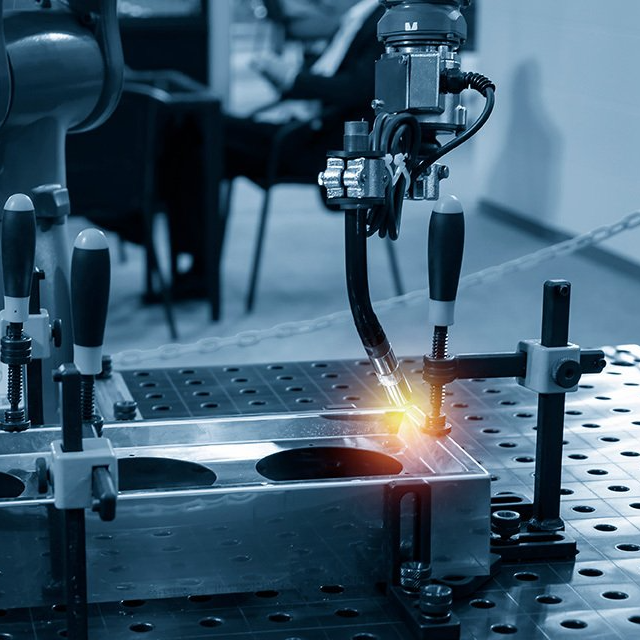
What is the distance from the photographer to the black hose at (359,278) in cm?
83

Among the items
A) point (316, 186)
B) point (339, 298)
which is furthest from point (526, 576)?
point (316, 186)

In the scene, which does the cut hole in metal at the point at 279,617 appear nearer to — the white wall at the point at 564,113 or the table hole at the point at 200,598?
the table hole at the point at 200,598

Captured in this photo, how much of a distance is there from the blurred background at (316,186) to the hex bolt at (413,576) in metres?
2.68

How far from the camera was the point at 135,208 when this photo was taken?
143 inches

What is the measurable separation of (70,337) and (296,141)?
2.94 metres

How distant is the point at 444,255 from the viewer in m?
0.85

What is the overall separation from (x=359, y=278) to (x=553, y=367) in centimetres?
16

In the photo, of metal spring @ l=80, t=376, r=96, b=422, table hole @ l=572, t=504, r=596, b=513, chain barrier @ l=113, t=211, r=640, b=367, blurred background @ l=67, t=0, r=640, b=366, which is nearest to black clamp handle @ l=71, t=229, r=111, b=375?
metal spring @ l=80, t=376, r=96, b=422

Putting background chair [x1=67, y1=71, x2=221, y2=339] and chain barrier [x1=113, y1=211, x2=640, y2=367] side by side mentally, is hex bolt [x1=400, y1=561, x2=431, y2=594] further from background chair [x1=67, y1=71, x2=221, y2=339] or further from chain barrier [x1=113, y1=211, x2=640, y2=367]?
background chair [x1=67, y1=71, x2=221, y2=339]

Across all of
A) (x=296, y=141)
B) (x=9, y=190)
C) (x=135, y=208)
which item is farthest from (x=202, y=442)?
(x=296, y=141)

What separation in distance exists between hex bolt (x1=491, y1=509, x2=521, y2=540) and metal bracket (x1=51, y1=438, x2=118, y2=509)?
0.32m

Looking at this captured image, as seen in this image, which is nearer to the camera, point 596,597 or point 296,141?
point 596,597

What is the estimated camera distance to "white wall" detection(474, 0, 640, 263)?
4.37 metres

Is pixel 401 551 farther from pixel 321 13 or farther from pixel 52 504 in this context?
pixel 321 13
